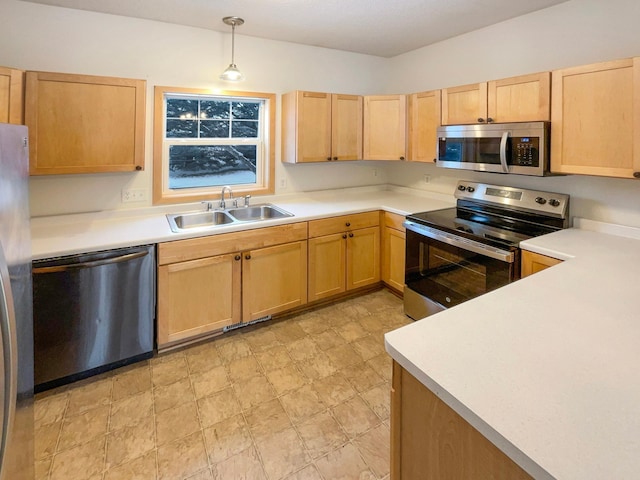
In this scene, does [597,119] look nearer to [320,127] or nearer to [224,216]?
[320,127]

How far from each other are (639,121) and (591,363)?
1642mm

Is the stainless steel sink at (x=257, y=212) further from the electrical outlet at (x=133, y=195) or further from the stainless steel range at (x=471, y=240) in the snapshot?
the stainless steel range at (x=471, y=240)

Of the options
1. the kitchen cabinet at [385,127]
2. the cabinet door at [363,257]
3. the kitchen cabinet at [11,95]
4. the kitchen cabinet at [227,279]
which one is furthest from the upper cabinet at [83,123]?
the kitchen cabinet at [385,127]

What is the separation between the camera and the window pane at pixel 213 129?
324 cm

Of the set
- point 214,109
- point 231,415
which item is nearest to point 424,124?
point 214,109

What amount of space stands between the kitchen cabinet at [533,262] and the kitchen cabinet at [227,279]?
1.60m

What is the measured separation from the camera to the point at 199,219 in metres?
3.12

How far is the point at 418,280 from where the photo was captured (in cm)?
299

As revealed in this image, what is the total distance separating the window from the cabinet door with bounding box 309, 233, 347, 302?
0.80 meters

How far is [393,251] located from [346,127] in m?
1.26

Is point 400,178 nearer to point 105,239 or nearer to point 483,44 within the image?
point 483,44

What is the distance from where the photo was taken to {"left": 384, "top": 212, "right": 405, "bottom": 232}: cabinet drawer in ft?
10.8

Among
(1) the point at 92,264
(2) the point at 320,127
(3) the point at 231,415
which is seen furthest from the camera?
(2) the point at 320,127

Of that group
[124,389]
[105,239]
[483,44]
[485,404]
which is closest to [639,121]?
[483,44]
